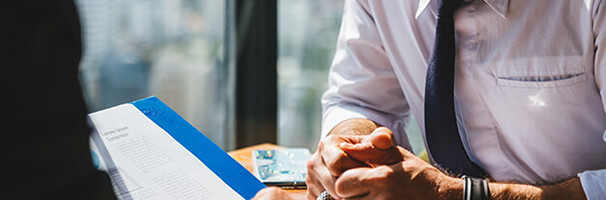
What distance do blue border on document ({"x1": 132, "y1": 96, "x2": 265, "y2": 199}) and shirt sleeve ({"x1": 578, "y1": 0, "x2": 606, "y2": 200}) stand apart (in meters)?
0.53

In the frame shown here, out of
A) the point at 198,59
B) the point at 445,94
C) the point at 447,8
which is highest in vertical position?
the point at 447,8

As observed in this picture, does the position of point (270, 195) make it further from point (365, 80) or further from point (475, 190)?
point (365, 80)

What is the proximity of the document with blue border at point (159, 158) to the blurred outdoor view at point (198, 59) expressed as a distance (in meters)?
1.53

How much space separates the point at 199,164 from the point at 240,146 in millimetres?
1771

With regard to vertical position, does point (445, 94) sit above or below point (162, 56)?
above

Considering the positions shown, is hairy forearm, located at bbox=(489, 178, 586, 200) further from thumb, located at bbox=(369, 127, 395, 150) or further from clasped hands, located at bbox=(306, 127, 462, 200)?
thumb, located at bbox=(369, 127, 395, 150)

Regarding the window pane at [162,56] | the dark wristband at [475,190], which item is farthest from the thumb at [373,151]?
the window pane at [162,56]

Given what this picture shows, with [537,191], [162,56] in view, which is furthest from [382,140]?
[162,56]

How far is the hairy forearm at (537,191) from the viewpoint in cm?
80

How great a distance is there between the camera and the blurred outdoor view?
226 cm

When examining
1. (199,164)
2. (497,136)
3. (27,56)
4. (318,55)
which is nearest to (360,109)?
(497,136)

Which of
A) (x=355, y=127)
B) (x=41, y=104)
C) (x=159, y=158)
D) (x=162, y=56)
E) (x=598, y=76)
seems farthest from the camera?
(x=162, y=56)

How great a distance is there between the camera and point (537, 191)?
809 mm

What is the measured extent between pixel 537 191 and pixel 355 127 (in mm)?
385
